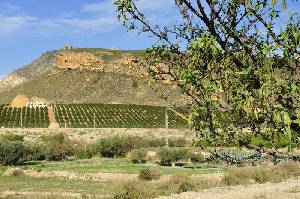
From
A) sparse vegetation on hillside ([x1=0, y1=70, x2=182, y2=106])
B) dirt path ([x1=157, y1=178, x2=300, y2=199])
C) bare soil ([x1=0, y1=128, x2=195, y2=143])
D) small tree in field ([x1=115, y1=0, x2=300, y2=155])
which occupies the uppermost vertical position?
sparse vegetation on hillside ([x1=0, y1=70, x2=182, y2=106])

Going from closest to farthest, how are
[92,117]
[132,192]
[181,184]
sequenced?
1. [132,192]
2. [181,184]
3. [92,117]

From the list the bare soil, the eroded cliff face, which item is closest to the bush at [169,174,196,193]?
the bare soil

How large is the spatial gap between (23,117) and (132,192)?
82815 millimetres

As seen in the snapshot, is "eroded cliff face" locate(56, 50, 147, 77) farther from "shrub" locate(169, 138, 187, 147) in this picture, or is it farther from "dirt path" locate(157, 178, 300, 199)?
"dirt path" locate(157, 178, 300, 199)

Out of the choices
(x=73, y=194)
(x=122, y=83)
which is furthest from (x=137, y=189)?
(x=122, y=83)

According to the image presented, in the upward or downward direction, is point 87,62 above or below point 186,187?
above

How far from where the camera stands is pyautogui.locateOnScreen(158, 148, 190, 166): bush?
4459 centimetres

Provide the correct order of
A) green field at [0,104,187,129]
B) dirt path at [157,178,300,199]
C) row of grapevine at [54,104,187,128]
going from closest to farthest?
dirt path at [157,178,300,199] → green field at [0,104,187,129] → row of grapevine at [54,104,187,128]

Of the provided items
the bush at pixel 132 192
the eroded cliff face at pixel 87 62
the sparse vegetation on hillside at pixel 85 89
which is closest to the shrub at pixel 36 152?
Answer: the bush at pixel 132 192

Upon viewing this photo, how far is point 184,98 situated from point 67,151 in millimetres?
49018

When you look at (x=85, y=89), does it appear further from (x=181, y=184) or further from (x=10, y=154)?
(x=181, y=184)

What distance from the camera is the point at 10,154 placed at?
46.7 m

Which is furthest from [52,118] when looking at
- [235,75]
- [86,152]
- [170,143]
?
[235,75]

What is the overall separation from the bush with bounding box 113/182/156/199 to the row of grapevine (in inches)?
2409
